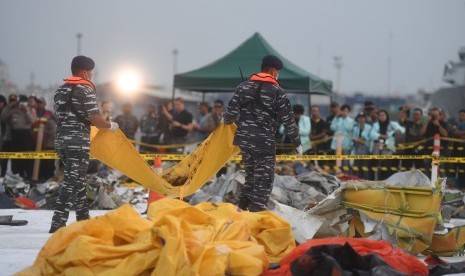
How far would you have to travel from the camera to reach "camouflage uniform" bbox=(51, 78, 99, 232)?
7.57 m

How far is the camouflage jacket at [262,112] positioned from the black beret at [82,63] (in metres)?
1.72

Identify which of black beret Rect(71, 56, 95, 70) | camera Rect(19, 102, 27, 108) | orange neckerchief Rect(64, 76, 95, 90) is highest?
black beret Rect(71, 56, 95, 70)

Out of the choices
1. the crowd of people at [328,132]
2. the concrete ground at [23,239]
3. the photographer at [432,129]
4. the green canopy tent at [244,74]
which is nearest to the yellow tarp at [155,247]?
the concrete ground at [23,239]

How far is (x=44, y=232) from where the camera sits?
7.97 metres

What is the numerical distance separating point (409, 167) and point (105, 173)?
6.54m

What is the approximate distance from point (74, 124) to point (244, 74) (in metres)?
8.89

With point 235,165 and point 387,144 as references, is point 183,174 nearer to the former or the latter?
point 235,165

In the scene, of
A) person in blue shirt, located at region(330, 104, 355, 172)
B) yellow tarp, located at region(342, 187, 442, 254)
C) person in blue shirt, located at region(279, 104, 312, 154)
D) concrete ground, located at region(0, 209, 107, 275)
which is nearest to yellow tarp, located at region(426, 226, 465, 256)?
yellow tarp, located at region(342, 187, 442, 254)

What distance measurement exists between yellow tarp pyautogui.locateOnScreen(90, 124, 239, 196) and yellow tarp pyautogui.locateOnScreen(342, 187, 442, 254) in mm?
2124

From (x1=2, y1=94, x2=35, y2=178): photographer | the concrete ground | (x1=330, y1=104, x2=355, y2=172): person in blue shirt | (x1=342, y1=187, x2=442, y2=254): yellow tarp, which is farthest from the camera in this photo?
(x1=2, y1=94, x2=35, y2=178): photographer

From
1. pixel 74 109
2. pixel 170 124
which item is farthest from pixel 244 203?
pixel 170 124

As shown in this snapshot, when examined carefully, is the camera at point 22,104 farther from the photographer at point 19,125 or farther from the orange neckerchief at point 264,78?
the orange neckerchief at point 264,78

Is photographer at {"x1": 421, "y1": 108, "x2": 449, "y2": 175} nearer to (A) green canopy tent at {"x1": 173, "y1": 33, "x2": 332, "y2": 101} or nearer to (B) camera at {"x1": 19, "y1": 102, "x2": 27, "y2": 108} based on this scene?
(A) green canopy tent at {"x1": 173, "y1": 33, "x2": 332, "y2": 101}

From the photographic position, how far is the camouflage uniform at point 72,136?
7570mm
